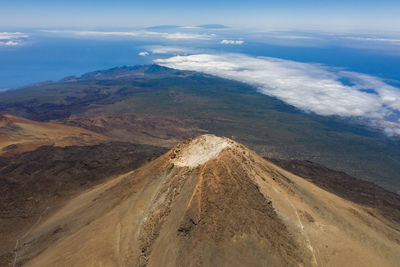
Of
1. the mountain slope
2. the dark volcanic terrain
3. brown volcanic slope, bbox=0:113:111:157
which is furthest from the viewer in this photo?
the mountain slope

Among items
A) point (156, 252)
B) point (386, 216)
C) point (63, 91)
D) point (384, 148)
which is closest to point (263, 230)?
point (156, 252)

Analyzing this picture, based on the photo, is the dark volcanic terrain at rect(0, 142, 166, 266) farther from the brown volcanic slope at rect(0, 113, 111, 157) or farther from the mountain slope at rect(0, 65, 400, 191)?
the mountain slope at rect(0, 65, 400, 191)

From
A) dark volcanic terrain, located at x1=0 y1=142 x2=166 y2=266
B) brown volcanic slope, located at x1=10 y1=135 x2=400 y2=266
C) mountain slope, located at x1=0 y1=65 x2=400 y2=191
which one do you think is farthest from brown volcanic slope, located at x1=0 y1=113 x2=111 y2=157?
brown volcanic slope, located at x1=10 y1=135 x2=400 y2=266

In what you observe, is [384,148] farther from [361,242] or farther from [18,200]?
[18,200]

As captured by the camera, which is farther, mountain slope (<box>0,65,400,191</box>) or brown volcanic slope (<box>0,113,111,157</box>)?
mountain slope (<box>0,65,400,191</box>)

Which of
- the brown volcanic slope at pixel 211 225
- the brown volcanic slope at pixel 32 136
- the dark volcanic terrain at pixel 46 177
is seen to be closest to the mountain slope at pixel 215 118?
the brown volcanic slope at pixel 32 136

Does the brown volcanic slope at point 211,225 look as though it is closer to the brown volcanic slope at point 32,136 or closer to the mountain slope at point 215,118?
the brown volcanic slope at point 32,136
